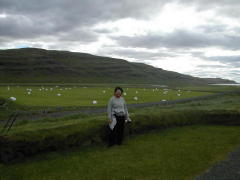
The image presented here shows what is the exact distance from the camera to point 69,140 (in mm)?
12602

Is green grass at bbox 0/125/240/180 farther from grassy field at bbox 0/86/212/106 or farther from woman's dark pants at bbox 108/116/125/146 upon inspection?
grassy field at bbox 0/86/212/106

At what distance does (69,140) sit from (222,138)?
9.26 m

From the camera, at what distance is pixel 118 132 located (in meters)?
13.9

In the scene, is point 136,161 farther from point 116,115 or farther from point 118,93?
point 118,93

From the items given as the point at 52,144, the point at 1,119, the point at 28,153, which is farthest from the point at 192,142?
the point at 1,119

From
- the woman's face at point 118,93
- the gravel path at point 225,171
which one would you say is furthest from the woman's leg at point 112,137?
the gravel path at point 225,171

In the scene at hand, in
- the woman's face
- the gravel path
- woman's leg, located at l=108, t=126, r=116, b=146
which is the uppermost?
the woman's face

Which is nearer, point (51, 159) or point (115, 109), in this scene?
point (51, 159)

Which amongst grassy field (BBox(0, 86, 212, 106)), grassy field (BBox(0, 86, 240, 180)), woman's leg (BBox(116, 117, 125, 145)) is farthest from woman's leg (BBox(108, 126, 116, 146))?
grassy field (BBox(0, 86, 212, 106))

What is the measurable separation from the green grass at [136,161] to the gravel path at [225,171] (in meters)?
0.34

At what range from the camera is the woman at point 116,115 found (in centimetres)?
1345

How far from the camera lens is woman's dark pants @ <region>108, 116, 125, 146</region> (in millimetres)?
13719

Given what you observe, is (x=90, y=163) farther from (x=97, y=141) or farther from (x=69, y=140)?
(x=97, y=141)

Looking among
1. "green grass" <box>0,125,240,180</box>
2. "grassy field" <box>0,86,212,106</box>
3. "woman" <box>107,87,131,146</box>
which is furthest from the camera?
"grassy field" <box>0,86,212,106</box>
